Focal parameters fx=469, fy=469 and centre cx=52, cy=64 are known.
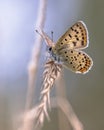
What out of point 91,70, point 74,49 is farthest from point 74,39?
point 91,70

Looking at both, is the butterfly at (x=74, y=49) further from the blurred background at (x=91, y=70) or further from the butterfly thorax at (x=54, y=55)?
the blurred background at (x=91, y=70)

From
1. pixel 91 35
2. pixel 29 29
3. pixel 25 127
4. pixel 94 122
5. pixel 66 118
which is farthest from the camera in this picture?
pixel 91 35

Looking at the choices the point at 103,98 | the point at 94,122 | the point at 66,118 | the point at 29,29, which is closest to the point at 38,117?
the point at 66,118

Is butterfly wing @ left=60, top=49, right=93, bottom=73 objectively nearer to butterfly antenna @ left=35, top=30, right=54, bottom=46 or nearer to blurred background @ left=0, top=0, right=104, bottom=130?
butterfly antenna @ left=35, top=30, right=54, bottom=46

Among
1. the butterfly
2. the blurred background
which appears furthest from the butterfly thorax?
the blurred background

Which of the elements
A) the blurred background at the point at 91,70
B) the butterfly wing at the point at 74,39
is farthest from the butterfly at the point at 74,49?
the blurred background at the point at 91,70

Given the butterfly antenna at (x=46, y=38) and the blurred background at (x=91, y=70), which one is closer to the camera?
the butterfly antenna at (x=46, y=38)

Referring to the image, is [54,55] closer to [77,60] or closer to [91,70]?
[77,60]

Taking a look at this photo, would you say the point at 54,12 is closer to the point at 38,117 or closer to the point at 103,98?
the point at 103,98
